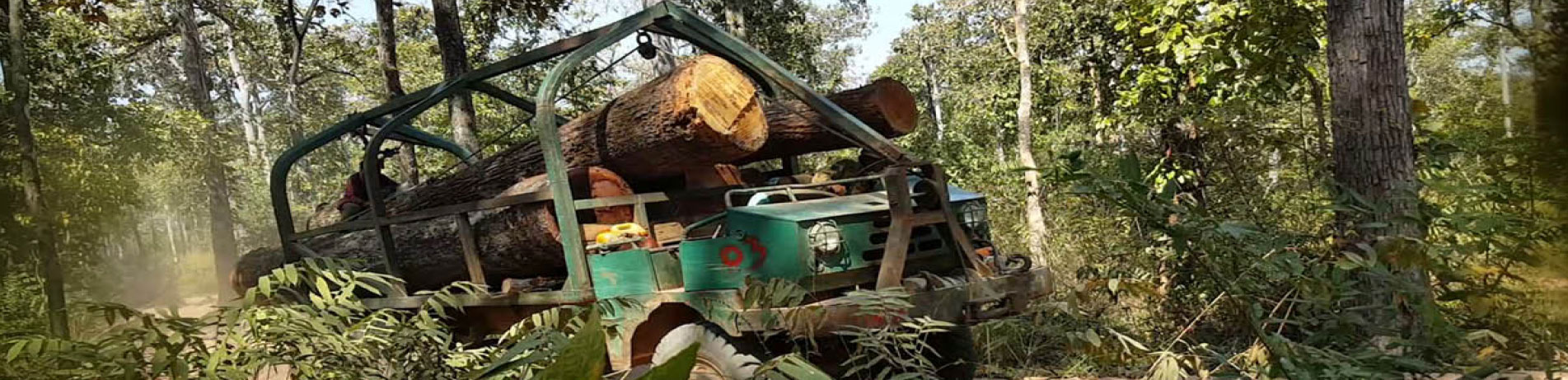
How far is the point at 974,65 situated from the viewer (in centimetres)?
1983

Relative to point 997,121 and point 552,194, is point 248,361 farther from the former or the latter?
point 997,121

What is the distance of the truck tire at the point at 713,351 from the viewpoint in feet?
15.0

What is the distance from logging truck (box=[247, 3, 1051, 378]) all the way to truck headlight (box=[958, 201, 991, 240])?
16 mm

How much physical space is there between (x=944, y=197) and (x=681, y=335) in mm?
1523

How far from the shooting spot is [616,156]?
5418 millimetres

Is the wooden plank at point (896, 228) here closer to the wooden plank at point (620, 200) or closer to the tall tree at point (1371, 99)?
the wooden plank at point (620, 200)

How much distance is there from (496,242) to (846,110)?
226cm

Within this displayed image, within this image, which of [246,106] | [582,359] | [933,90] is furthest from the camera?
[933,90]

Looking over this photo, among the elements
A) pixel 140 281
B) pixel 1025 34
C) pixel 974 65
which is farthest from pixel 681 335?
pixel 974 65

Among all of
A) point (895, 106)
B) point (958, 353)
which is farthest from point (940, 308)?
point (895, 106)

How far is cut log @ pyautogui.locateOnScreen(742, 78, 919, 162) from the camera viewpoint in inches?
219

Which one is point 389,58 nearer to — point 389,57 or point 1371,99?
point 389,57

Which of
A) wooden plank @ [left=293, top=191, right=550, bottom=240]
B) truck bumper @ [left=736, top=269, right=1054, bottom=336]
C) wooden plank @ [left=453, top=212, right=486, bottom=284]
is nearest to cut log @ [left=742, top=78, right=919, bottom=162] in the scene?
truck bumper @ [left=736, top=269, right=1054, bottom=336]

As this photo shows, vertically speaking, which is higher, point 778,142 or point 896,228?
point 778,142
